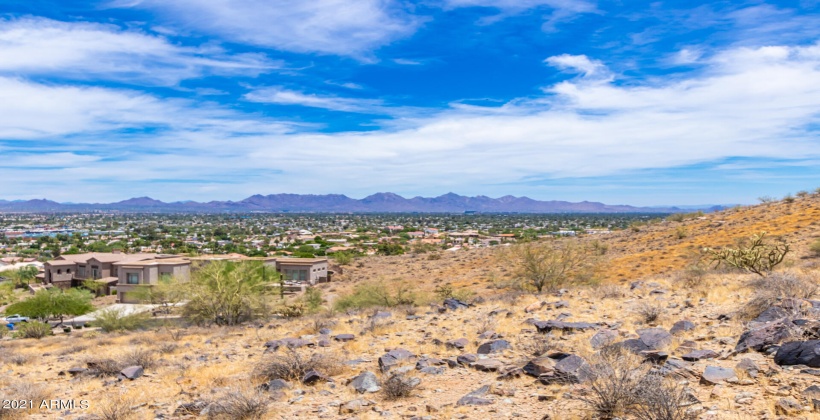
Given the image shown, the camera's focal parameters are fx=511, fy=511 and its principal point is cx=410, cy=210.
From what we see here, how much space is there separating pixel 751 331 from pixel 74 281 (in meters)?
70.8

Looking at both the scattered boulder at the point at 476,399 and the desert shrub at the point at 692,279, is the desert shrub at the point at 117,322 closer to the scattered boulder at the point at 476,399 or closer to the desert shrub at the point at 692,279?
the scattered boulder at the point at 476,399

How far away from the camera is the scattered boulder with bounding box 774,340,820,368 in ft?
24.7

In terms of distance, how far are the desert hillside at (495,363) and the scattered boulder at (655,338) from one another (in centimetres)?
4

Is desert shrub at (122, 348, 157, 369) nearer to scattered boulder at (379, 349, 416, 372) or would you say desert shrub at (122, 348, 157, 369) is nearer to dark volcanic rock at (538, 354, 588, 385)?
scattered boulder at (379, 349, 416, 372)

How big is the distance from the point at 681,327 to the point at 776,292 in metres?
2.94

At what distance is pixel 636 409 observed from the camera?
649cm

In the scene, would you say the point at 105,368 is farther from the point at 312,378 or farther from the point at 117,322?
the point at 117,322

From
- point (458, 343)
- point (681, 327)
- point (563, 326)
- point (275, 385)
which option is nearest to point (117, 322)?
point (275, 385)

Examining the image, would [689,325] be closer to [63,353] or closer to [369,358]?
[369,358]

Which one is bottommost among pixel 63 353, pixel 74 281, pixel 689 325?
pixel 74 281

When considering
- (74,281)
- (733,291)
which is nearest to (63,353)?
(733,291)

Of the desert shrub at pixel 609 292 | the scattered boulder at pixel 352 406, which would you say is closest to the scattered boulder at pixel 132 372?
the scattered boulder at pixel 352 406

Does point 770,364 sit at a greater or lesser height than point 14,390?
→ greater

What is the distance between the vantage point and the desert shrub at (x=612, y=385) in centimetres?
677
